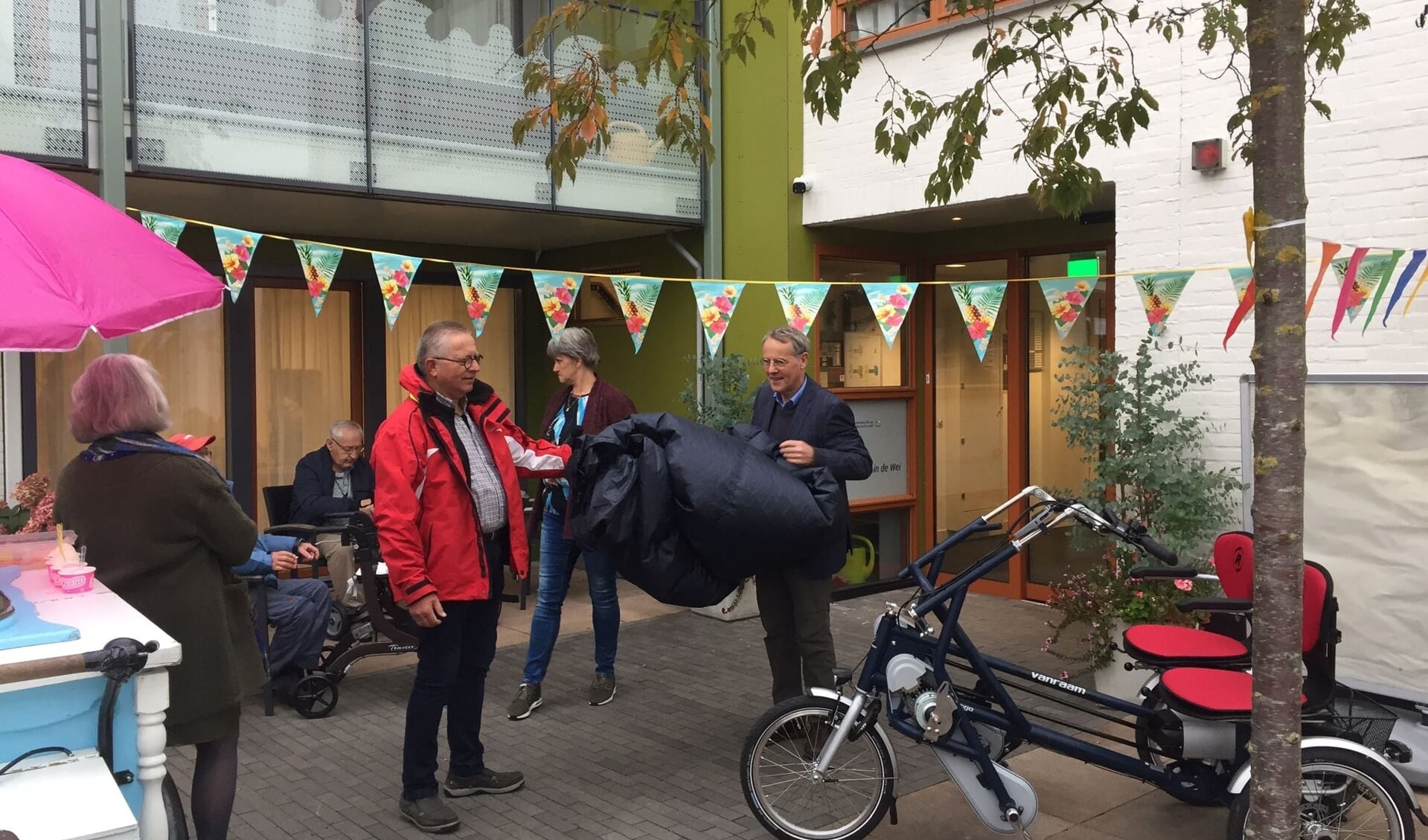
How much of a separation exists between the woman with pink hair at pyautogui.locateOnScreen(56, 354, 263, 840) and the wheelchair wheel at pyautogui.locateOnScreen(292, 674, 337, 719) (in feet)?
8.21

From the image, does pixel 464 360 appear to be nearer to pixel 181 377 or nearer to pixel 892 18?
pixel 892 18

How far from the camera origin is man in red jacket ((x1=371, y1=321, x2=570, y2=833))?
14.1ft

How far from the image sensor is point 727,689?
21.7ft

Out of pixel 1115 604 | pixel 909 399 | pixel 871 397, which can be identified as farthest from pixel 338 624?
pixel 909 399

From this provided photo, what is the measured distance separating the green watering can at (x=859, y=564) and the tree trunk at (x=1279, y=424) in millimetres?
6553

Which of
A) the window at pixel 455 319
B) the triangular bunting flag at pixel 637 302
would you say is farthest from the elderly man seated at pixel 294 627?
the window at pixel 455 319

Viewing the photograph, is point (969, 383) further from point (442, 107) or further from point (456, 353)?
point (456, 353)

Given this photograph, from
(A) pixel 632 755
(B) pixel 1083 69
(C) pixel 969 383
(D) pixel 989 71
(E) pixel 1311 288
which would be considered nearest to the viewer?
(D) pixel 989 71

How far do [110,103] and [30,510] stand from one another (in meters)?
2.27

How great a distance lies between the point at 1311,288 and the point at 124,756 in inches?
219

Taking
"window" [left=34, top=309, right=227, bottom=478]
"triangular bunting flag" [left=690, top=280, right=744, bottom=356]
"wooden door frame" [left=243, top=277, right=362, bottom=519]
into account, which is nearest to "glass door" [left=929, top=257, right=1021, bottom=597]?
"triangular bunting flag" [left=690, top=280, right=744, bottom=356]

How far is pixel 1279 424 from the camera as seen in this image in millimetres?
2617

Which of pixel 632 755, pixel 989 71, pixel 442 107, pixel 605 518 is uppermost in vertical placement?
pixel 442 107

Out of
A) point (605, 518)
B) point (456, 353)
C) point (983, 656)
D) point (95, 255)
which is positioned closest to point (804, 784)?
point (983, 656)
